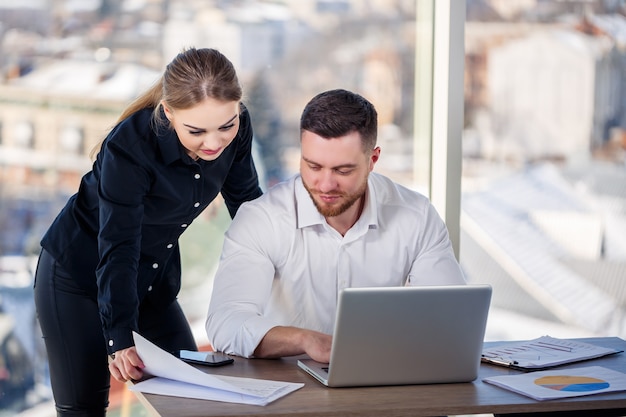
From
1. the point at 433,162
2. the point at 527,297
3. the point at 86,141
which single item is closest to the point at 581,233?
the point at 527,297

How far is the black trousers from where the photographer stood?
252 cm

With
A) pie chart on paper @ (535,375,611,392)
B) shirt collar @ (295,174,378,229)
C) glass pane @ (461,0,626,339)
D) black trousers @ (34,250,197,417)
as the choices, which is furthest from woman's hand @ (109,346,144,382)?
glass pane @ (461,0,626,339)

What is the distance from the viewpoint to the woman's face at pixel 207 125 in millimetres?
2275

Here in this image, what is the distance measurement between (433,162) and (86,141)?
1343mm

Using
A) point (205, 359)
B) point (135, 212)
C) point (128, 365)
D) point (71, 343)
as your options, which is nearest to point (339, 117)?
point (135, 212)

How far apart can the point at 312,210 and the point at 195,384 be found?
0.68 meters

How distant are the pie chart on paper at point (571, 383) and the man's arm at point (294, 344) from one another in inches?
17.7

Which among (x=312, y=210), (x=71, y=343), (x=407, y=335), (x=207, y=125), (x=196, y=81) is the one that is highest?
(x=196, y=81)

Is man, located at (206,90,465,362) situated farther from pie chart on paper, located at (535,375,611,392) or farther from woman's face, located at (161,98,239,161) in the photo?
pie chart on paper, located at (535,375,611,392)

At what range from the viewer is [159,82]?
2.48 m

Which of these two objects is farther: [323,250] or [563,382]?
[323,250]

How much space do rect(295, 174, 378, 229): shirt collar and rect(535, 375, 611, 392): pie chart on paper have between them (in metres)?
0.68

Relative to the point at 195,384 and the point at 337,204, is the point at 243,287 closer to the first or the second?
the point at 337,204

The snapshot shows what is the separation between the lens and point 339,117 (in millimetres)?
2391
